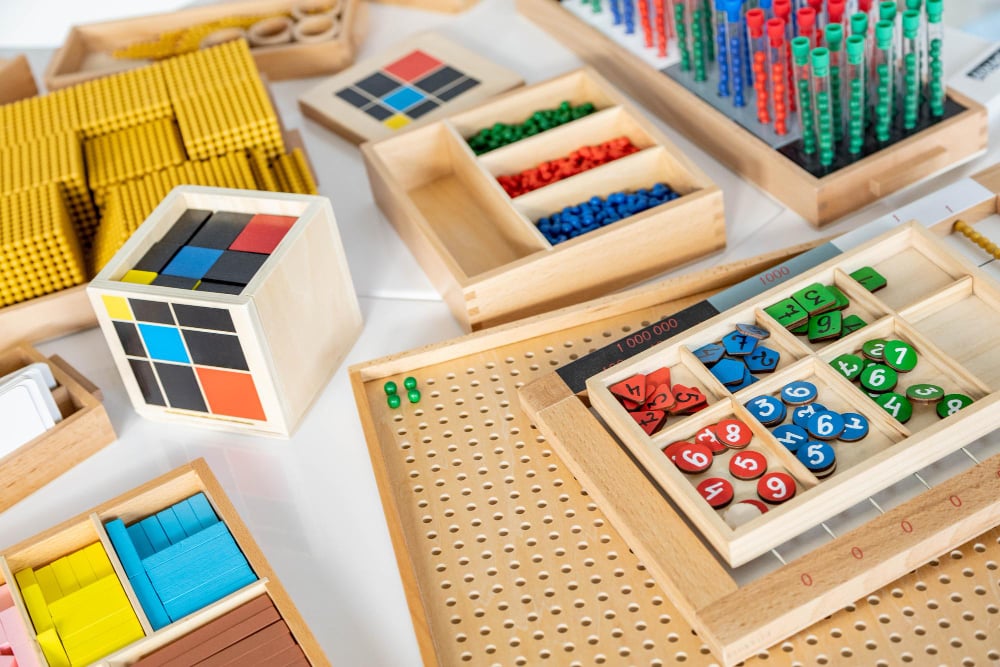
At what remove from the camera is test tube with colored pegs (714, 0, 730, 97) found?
84.3 inches

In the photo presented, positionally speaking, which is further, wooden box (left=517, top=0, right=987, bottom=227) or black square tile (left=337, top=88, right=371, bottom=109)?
black square tile (left=337, top=88, right=371, bottom=109)

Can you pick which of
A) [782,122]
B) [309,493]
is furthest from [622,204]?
[309,493]

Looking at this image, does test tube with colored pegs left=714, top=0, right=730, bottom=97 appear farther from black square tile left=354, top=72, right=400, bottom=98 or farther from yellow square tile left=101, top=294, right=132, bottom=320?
yellow square tile left=101, top=294, right=132, bottom=320

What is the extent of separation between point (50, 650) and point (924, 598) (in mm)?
1084

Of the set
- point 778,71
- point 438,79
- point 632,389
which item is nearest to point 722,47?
point 778,71

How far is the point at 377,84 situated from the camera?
2484 millimetres

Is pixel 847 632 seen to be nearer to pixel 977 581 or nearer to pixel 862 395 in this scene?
pixel 977 581

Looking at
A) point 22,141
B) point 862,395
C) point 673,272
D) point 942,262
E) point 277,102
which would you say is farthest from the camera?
point 277,102

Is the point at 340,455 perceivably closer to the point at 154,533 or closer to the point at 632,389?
the point at 154,533

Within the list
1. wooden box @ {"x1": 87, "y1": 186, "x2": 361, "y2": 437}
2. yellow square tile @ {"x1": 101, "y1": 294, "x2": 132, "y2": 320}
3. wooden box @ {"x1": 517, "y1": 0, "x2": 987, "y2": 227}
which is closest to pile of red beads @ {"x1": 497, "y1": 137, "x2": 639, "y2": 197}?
wooden box @ {"x1": 517, "y1": 0, "x2": 987, "y2": 227}

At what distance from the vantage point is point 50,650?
1.45 meters

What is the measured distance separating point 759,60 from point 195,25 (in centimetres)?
142

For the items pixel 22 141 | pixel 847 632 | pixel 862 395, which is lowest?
pixel 847 632

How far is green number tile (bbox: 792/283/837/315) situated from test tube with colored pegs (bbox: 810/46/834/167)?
1.32 feet
